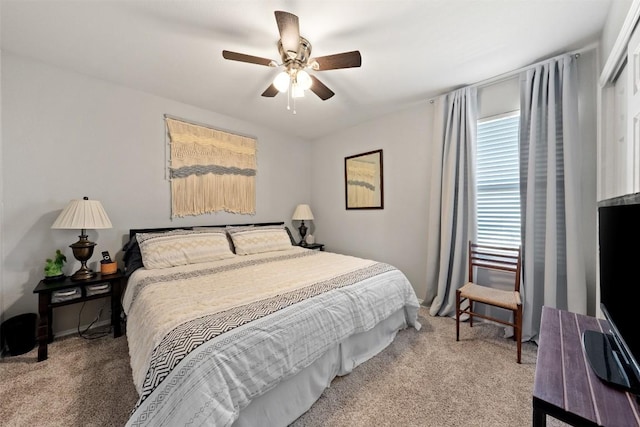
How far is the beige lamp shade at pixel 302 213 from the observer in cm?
402

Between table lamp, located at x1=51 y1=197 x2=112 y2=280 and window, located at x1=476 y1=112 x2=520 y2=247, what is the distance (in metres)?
3.71

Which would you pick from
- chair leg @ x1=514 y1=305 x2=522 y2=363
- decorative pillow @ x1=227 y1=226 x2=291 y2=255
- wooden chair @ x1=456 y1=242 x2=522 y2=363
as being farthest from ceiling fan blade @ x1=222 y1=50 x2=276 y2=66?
chair leg @ x1=514 y1=305 x2=522 y2=363

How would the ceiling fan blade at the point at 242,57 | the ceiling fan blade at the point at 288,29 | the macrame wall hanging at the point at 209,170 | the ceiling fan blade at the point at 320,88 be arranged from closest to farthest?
1. the ceiling fan blade at the point at 288,29
2. the ceiling fan blade at the point at 242,57
3. the ceiling fan blade at the point at 320,88
4. the macrame wall hanging at the point at 209,170

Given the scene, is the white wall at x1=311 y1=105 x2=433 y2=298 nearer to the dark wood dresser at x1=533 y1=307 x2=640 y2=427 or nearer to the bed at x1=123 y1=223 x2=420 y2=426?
the bed at x1=123 y1=223 x2=420 y2=426

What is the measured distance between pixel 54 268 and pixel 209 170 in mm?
1731

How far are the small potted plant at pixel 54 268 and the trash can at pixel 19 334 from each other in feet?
1.14

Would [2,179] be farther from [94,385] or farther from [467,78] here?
[467,78]

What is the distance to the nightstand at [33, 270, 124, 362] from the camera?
190cm

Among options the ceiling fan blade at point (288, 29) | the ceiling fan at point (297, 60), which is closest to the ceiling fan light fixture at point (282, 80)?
the ceiling fan at point (297, 60)

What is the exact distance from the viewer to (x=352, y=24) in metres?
1.72

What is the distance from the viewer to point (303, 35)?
182 cm

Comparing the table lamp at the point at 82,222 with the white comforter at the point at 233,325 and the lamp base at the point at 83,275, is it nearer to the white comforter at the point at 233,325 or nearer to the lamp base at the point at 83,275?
the lamp base at the point at 83,275

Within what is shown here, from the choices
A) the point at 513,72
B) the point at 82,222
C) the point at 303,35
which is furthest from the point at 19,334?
the point at 513,72

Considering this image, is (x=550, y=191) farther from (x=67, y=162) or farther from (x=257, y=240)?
(x=67, y=162)
